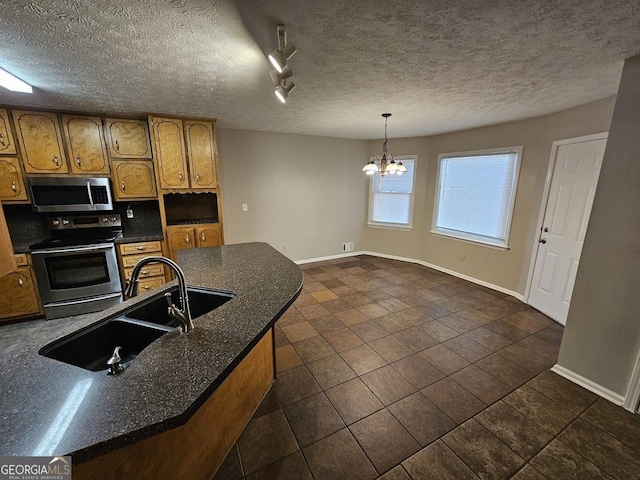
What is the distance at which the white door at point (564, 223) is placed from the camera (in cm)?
272

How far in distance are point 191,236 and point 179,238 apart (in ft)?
0.48

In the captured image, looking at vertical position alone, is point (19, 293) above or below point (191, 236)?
below

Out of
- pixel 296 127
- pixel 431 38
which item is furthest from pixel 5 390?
pixel 296 127

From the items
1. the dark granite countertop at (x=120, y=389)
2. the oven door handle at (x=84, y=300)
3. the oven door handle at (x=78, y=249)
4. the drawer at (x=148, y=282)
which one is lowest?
the oven door handle at (x=84, y=300)

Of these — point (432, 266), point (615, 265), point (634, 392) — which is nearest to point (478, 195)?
point (432, 266)

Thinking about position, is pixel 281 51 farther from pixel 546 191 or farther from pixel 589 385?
pixel 546 191

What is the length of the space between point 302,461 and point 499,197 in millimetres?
4008

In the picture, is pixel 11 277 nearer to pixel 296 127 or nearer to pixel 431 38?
pixel 296 127

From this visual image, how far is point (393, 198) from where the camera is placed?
5246mm

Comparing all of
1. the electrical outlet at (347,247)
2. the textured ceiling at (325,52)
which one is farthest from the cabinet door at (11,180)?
the electrical outlet at (347,247)

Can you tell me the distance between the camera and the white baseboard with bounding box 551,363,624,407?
1.93 metres

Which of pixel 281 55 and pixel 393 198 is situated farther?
pixel 393 198

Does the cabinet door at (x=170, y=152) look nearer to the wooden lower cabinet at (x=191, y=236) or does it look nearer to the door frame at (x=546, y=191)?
the wooden lower cabinet at (x=191, y=236)

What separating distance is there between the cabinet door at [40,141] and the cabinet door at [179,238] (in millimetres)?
1321
